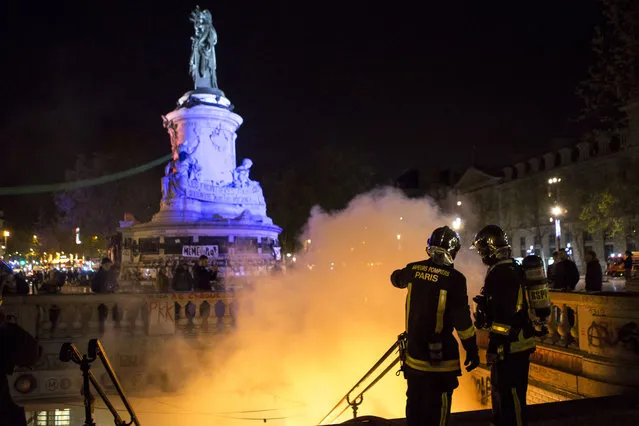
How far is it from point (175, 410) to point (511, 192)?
57350 millimetres

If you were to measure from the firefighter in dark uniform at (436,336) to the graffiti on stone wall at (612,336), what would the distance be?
2935 mm

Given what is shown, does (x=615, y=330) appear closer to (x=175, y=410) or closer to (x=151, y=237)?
(x=175, y=410)

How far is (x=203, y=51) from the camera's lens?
968 inches

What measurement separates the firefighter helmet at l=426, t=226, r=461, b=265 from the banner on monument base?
56.6ft

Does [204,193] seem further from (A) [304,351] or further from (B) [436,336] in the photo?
(B) [436,336]

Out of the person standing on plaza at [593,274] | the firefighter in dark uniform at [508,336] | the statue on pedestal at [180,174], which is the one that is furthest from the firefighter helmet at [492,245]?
the statue on pedestal at [180,174]

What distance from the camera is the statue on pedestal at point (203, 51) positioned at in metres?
24.5

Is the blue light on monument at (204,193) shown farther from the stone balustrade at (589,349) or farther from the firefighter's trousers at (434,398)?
the firefighter's trousers at (434,398)

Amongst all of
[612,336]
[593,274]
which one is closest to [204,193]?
[593,274]

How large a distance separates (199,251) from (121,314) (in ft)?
36.8

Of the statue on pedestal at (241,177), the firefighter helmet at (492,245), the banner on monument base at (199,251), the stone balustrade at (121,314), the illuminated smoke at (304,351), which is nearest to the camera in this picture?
the firefighter helmet at (492,245)

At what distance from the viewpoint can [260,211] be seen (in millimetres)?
23969

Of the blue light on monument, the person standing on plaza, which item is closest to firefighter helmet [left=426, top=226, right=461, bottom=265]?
the person standing on plaza

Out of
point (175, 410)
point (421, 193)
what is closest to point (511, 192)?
point (421, 193)
